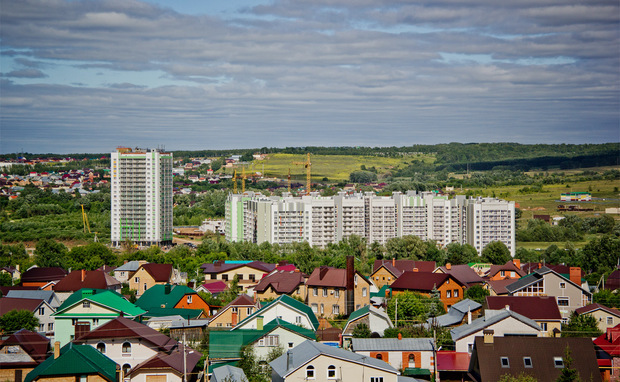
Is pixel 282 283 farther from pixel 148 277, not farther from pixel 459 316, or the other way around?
pixel 459 316

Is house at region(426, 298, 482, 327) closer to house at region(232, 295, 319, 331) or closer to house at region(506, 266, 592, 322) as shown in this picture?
house at region(506, 266, 592, 322)

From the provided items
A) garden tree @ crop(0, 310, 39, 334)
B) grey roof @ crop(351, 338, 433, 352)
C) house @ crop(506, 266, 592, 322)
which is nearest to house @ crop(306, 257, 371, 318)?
house @ crop(506, 266, 592, 322)

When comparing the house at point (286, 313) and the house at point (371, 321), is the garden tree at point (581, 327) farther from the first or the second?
the house at point (286, 313)

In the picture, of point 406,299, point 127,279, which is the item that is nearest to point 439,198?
point 127,279

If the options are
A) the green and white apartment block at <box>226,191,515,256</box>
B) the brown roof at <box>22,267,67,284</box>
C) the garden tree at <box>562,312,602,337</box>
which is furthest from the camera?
the green and white apartment block at <box>226,191,515,256</box>

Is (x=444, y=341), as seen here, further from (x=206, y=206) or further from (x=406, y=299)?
(x=206, y=206)

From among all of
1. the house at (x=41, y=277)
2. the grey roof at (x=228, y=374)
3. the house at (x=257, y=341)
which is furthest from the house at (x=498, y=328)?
the house at (x=41, y=277)

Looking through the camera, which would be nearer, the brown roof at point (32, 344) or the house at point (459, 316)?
the brown roof at point (32, 344)
